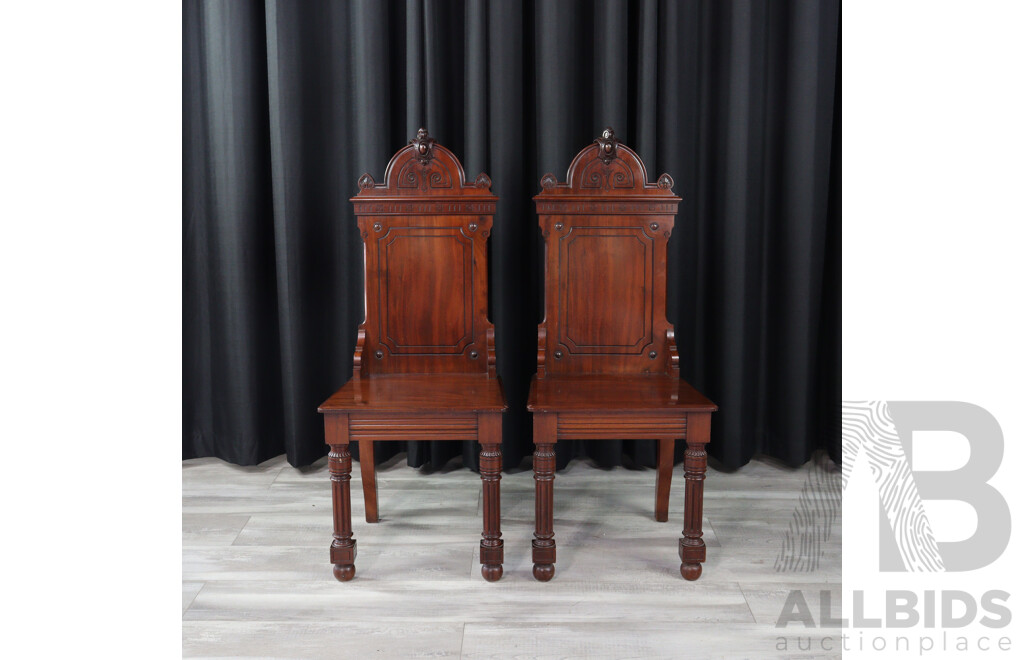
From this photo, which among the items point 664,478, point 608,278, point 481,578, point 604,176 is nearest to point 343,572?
point 481,578

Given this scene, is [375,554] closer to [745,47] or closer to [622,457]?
[622,457]

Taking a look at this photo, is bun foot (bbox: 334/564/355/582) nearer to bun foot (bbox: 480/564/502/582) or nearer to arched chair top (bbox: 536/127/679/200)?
bun foot (bbox: 480/564/502/582)

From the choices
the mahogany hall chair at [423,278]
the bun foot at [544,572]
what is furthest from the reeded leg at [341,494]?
the bun foot at [544,572]

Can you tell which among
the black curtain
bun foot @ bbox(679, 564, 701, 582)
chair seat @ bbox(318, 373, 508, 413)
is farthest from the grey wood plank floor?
chair seat @ bbox(318, 373, 508, 413)

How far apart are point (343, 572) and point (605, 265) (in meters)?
1.27

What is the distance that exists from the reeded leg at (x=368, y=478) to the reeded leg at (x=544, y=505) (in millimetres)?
646

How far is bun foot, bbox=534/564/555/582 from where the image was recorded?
6.53ft

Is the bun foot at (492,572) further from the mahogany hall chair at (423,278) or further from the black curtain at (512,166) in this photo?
the black curtain at (512,166)

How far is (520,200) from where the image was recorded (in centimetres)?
272

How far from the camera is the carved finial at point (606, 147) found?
7.44ft

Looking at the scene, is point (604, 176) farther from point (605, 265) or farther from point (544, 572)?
point (544, 572)

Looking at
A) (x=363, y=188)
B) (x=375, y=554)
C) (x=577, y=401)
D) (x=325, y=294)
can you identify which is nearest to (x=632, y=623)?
(x=577, y=401)

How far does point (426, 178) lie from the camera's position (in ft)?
7.67

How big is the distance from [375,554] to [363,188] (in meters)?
1.19
